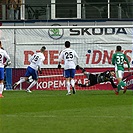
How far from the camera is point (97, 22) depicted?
117ft

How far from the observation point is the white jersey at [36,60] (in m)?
29.4

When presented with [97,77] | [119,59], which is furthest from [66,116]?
[97,77]

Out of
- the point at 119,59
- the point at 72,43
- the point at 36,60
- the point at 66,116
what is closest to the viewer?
the point at 66,116

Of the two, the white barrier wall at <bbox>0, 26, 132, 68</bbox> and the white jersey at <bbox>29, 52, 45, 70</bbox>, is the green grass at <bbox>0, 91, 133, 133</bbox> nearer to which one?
the white jersey at <bbox>29, 52, 45, 70</bbox>

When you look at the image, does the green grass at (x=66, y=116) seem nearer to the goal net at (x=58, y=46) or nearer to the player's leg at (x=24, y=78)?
the player's leg at (x=24, y=78)

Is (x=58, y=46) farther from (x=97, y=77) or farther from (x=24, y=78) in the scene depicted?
(x=24, y=78)

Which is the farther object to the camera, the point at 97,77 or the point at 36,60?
the point at 97,77

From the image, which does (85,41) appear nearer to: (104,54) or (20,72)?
(104,54)

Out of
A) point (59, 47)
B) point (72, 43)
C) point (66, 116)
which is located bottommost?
point (66, 116)

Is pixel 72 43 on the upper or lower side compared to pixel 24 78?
upper

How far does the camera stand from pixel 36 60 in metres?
29.5

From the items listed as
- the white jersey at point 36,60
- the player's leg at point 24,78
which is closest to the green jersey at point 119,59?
the white jersey at point 36,60

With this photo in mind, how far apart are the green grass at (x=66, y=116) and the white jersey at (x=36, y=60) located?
24.2ft

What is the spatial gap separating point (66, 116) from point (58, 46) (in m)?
16.2
